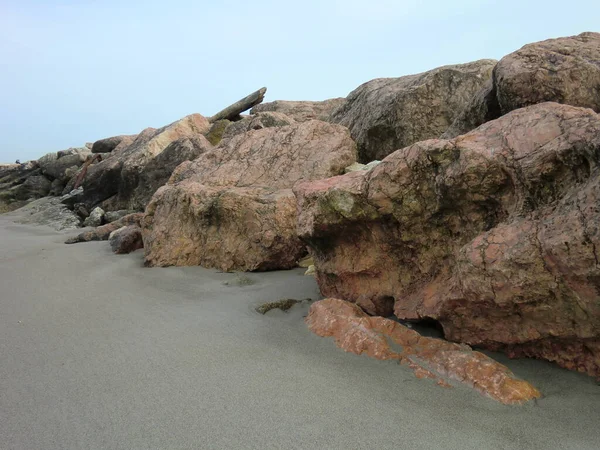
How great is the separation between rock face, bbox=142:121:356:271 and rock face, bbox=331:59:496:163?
0.43 metres

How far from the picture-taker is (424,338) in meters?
2.99

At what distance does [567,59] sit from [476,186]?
190 centimetres

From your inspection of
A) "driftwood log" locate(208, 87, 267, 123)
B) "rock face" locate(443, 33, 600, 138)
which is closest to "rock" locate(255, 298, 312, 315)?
"rock face" locate(443, 33, 600, 138)

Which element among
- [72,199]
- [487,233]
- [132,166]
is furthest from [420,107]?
[72,199]

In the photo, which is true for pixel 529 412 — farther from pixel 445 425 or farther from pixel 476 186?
pixel 476 186

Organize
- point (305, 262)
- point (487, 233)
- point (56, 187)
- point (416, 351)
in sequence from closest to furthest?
point (487, 233)
point (416, 351)
point (305, 262)
point (56, 187)

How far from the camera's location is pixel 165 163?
11.1m

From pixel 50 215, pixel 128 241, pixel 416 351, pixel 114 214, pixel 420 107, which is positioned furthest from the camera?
pixel 50 215

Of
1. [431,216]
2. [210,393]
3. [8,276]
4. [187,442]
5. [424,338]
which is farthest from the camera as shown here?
[8,276]

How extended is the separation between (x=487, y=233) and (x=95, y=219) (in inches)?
428

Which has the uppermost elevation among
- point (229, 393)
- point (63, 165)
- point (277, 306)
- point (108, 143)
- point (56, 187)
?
point (108, 143)

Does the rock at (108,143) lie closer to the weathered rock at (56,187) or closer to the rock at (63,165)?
the rock at (63,165)

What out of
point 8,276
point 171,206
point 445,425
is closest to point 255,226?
point 171,206

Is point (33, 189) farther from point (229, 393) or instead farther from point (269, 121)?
point (229, 393)
